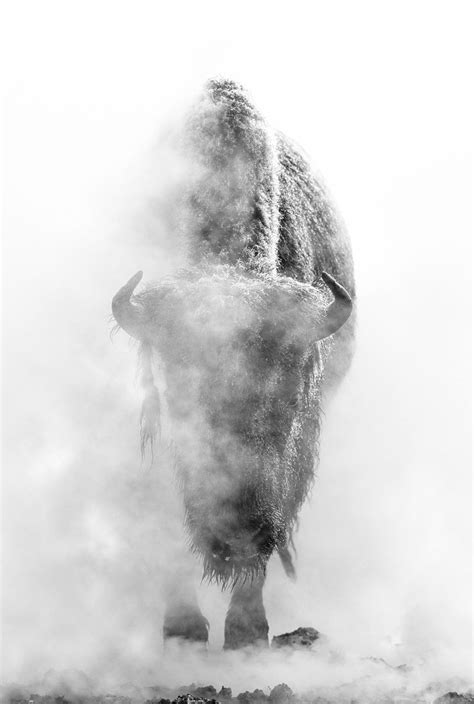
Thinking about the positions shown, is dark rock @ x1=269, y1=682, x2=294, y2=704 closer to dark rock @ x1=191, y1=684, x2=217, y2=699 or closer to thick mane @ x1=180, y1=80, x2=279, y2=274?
dark rock @ x1=191, y1=684, x2=217, y2=699

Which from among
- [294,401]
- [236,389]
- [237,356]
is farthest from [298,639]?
[237,356]

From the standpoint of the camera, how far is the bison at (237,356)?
16.5ft

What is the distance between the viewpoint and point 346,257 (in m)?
8.27

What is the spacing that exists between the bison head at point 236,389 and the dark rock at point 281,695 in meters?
0.64

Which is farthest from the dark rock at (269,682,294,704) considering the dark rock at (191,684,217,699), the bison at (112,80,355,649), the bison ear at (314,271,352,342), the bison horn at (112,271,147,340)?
the bison horn at (112,271,147,340)

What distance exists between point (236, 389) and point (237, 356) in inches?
7.2

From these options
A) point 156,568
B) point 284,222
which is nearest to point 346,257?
point 284,222

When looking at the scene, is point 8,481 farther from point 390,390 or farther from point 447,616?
point 390,390

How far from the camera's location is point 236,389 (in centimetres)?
507

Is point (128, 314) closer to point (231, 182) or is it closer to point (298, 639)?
point (231, 182)

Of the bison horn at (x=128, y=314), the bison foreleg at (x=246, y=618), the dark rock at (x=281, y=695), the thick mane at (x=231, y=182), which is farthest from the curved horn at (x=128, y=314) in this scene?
the dark rock at (x=281, y=695)

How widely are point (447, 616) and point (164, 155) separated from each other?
Result: 3.79m

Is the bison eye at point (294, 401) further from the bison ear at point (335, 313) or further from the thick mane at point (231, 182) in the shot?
the thick mane at point (231, 182)

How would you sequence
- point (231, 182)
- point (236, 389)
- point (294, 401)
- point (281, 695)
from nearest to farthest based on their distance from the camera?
point (281, 695) → point (236, 389) → point (294, 401) → point (231, 182)
